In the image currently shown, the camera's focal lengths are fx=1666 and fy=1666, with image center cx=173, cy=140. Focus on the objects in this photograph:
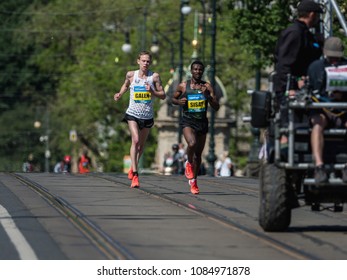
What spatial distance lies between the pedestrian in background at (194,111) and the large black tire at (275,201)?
6691 mm

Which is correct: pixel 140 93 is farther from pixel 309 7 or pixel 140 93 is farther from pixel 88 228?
pixel 88 228

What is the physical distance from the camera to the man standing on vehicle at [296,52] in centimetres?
1694

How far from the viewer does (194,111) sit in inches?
932

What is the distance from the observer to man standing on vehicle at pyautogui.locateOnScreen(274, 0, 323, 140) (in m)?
16.9

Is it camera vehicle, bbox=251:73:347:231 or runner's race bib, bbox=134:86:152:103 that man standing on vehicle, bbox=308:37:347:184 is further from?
runner's race bib, bbox=134:86:152:103

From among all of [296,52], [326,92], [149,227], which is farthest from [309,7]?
[149,227]

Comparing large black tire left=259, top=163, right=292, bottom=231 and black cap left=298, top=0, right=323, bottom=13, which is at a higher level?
black cap left=298, top=0, right=323, bottom=13

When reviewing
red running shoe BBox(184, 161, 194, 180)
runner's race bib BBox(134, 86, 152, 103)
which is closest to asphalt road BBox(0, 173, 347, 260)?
red running shoe BBox(184, 161, 194, 180)

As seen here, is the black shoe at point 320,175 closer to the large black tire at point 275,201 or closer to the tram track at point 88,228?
the large black tire at point 275,201

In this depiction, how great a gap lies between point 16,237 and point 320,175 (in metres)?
3.06

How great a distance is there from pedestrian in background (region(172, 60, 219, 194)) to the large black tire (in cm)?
669

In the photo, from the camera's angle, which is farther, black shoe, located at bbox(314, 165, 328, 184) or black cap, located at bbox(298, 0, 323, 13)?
black cap, located at bbox(298, 0, 323, 13)

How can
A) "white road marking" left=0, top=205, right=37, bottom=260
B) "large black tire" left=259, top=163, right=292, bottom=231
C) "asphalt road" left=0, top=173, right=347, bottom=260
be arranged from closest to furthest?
1. "white road marking" left=0, top=205, right=37, bottom=260
2. "asphalt road" left=0, top=173, right=347, bottom=260
3. "large black tire" left=259, top=163, right=292, bottom=231
